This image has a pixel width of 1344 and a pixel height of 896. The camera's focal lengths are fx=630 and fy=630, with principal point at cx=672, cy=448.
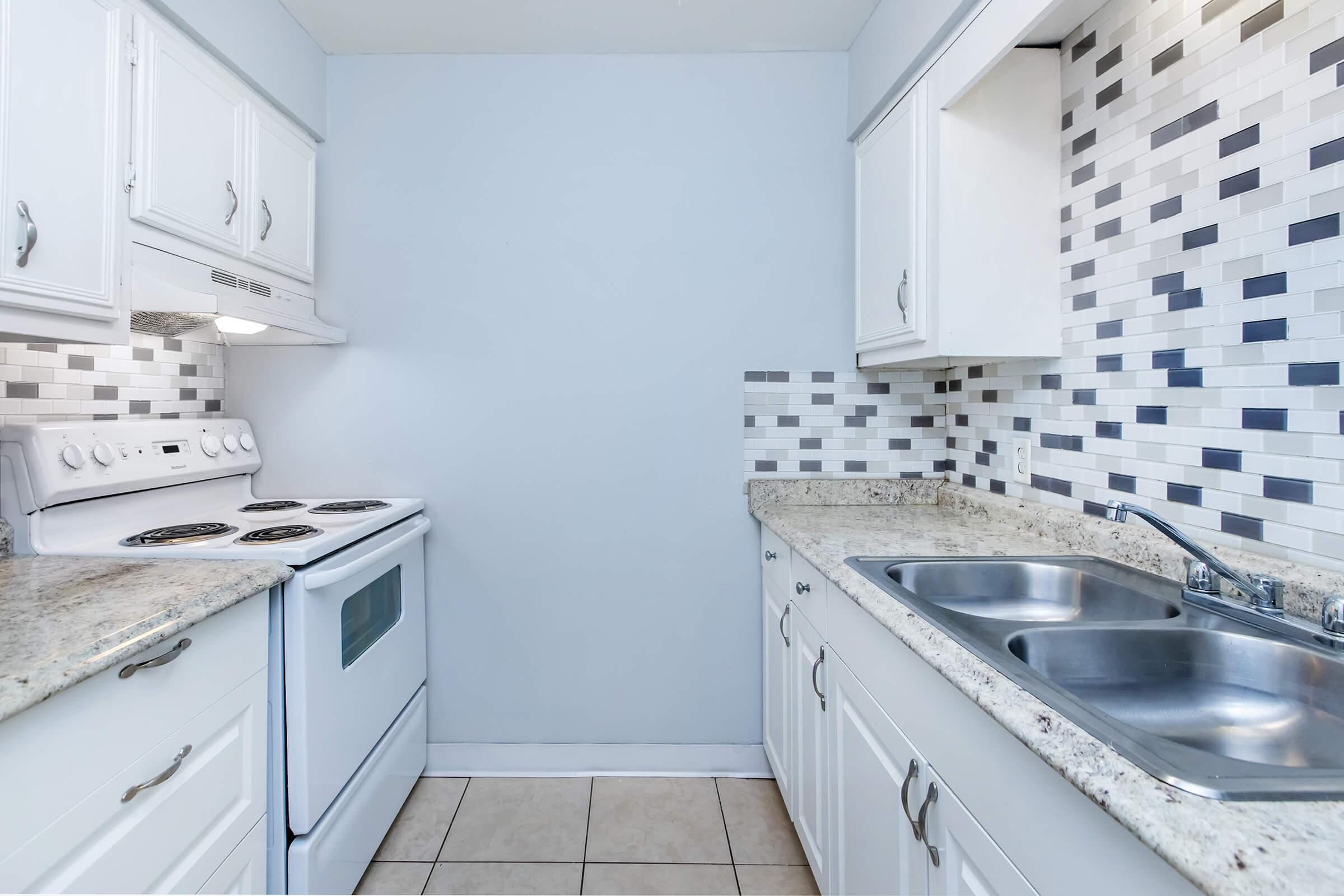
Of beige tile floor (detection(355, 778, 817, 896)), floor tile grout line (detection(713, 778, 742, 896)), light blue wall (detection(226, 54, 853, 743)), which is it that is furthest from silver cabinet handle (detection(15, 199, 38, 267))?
floor tile grout line (detection(713, 778, 742, 896))

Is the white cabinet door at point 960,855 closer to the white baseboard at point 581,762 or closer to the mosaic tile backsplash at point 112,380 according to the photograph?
the white baseboard at point 581,762

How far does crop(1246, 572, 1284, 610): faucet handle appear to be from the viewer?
96 cm

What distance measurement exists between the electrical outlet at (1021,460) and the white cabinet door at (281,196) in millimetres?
2204

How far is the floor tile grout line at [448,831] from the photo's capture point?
1669 mm

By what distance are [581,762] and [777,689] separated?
2.43 ft

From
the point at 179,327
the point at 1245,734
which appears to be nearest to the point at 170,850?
the point at 179,327

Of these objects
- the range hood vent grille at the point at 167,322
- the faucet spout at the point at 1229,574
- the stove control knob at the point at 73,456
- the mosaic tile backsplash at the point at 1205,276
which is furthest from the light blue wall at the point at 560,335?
the faucet spout at the point at 1229,574

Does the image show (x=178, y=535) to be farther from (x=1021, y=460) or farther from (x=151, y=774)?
(x=1021, y=460)

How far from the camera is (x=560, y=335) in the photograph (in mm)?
2129

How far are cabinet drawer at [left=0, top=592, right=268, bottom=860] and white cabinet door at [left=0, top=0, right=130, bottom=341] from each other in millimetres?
679

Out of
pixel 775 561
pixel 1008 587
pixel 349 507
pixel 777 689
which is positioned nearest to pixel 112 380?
pixel 349 507

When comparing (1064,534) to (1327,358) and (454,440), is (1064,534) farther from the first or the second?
(454,440)

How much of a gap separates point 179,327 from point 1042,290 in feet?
7.32

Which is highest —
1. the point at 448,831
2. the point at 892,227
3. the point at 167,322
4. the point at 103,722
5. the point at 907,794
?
the point at 892,227
